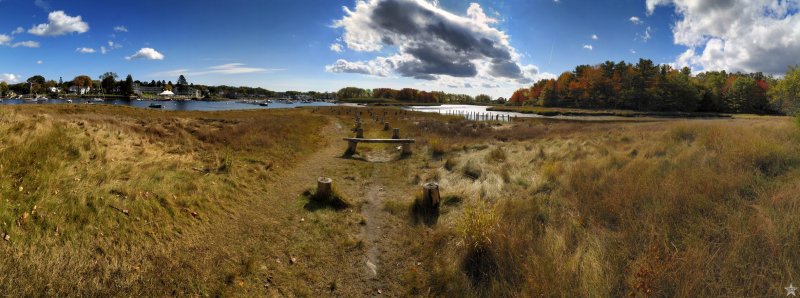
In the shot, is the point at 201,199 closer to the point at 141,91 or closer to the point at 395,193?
the point at 395,193

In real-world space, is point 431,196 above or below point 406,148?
below

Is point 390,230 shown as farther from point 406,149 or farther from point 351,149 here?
point 351,149

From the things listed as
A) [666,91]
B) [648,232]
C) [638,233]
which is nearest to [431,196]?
[638,233]

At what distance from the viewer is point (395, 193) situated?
10.2 m

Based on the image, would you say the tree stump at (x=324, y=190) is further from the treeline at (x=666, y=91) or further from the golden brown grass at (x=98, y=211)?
the treeline at (x=666, y=91)

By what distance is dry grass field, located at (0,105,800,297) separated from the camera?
3981 millimetres

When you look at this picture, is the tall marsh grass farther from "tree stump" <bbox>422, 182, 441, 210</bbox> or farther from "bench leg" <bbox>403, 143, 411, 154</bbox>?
"bench leg" <bbox>403, 143, 411, 154</bbox>

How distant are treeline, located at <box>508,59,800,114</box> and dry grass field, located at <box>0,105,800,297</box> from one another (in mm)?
80528

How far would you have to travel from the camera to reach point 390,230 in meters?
7.24

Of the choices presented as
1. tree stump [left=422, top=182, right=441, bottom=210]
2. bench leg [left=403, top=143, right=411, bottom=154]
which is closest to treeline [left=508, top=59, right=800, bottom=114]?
bench leg [left=403, top=143, right=411, bottom=154]

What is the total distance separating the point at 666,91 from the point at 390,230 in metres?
92.7

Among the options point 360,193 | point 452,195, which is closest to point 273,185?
point 360,193

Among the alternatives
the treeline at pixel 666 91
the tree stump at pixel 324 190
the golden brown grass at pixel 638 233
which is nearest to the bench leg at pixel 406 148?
the golden brown grass at pixel 638 233

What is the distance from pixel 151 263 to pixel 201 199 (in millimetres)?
2651
